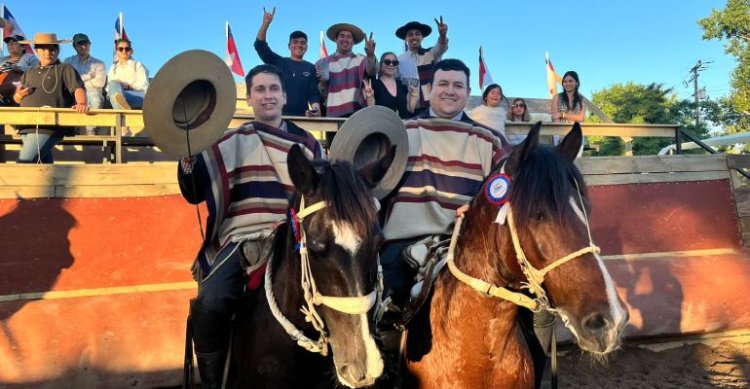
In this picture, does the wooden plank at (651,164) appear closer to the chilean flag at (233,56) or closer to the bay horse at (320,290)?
the bay horse at (320,290)

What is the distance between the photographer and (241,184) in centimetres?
337

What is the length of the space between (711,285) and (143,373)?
630cm

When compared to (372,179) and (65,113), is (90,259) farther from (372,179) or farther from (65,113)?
(372,179)

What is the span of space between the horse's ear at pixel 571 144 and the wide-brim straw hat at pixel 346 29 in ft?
19.2

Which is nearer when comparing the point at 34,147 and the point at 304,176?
the point at 304,176

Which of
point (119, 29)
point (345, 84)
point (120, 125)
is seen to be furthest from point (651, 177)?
point (119, 29)

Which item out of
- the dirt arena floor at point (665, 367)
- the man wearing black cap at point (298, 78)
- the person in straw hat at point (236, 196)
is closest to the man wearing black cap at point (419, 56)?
the man wearing black cap at point (298, 78)

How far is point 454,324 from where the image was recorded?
2688 millimetres

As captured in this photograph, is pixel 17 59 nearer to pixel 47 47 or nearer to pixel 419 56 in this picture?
pixel 47 47

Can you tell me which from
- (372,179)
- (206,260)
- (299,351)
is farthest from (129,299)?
(372,179)

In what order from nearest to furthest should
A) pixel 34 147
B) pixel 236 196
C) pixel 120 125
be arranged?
pixel 236 196
pixel 34 147
pixel 120 125

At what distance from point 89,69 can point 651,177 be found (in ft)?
26.8

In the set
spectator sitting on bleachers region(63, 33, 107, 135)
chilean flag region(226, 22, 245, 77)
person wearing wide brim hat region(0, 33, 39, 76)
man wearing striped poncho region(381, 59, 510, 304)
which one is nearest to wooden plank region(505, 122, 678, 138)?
man wearing striped poncho region(381, 59, 510, 304)

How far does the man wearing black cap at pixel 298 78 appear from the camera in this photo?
7477 millimetres
